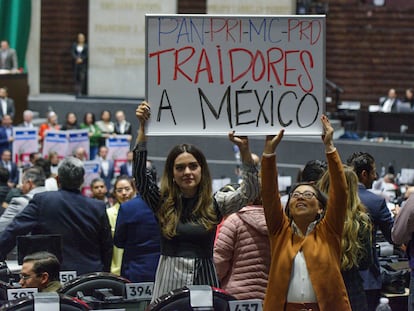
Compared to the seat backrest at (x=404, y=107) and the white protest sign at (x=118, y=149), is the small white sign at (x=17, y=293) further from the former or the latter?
the seat backrest at (x=404, y=107)

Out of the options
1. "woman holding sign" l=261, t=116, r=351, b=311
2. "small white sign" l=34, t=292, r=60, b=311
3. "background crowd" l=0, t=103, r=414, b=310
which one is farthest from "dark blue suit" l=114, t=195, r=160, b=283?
→ "small white sign" l=34, t=292, r=60, b=311

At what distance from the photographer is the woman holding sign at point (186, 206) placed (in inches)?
273

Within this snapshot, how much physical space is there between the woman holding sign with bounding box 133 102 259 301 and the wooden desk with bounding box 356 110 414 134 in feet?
57.7

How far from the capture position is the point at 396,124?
24.4 metres

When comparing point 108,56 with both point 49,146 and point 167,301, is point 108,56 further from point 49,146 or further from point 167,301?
point 167,301

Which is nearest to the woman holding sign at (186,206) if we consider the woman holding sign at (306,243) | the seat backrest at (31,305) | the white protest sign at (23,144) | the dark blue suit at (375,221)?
the woman holding sign at (306,243)

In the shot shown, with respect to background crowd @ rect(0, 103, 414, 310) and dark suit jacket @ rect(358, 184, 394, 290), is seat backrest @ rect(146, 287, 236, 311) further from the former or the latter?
dark suit jacket @ rect(358, 184, 394, 290)

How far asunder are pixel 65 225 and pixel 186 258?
255cm

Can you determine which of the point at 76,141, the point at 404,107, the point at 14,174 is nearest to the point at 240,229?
the point at 14,174

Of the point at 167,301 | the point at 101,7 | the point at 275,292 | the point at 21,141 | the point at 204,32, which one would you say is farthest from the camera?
the point at 101,7

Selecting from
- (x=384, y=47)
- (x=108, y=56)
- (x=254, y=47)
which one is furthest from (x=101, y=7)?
(x=254, y=47)

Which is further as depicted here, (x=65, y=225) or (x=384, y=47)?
(x=384, y=47)

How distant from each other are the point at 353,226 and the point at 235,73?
121 centimetres

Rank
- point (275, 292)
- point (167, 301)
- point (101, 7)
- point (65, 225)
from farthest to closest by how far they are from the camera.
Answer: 1. point (101, 7)
2. point (65, 225)
3. point (275, 292)
4. point (167, 301)
